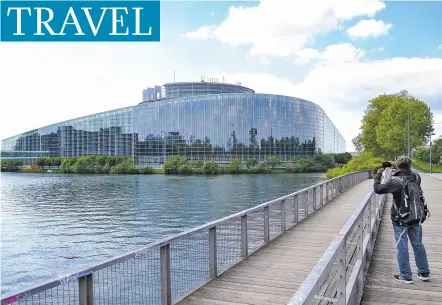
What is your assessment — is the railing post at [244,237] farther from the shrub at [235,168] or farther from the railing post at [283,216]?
the shrub at [235,168]

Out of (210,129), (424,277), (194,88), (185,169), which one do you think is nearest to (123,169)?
(185,169)

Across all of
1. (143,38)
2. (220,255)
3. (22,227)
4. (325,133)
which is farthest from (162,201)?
(325,133)

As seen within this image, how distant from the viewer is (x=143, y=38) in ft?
47.9

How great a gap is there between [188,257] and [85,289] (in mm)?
3682

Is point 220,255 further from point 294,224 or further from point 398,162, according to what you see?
point 294,224

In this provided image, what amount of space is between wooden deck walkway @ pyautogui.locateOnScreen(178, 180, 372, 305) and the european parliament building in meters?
93.6

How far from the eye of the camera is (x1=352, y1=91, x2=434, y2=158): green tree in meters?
46.2

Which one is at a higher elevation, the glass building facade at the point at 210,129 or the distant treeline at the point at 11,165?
the glass building facade at the point at 210,129

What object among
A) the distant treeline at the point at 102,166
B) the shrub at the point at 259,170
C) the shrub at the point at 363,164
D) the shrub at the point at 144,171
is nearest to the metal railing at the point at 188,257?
the shrub at the point at 363,164

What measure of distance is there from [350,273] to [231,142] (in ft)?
329

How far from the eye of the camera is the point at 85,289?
12.6ft

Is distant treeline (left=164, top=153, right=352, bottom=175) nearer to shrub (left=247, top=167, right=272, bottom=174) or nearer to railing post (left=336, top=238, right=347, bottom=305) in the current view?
shrub (left=247, top=167, right=272, bottom=174)

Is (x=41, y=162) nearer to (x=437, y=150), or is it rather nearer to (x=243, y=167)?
(x=243, y=167)

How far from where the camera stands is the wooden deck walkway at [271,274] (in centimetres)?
541
